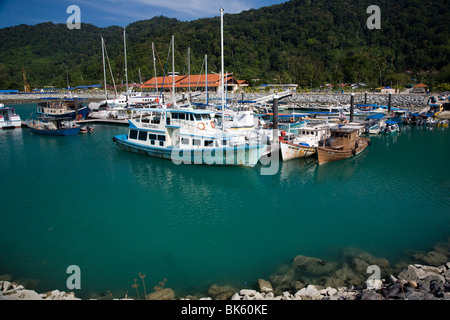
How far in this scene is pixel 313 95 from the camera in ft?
275

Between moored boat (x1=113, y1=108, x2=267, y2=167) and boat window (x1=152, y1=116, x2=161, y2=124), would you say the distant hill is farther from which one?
moored boat (x1=113, y1=108, x2=267, y2=167)

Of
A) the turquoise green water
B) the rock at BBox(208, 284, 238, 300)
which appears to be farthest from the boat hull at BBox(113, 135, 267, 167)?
the rock at BBox(208, 284, 238, 300)

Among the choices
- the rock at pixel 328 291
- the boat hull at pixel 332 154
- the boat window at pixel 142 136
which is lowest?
the rock at pixel 328 291

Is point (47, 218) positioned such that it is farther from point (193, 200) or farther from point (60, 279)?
point (193, 200)

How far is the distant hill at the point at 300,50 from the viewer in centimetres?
9938

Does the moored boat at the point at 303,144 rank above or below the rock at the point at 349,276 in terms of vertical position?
above

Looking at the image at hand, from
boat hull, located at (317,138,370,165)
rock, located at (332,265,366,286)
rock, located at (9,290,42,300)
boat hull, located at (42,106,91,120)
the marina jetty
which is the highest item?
the marina jetty

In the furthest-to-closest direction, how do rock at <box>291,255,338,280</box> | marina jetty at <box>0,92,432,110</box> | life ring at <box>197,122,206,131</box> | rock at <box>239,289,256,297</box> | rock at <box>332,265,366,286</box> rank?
marina jetty at <box>0,92,432,110</box> < life ring at <box>197,122,206,131</box> < rock at <box>291,255,338,280</box> < rock at <box>332,265,366,286</box> < rock at <box>239,289,256,297</box>

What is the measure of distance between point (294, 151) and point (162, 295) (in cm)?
2017

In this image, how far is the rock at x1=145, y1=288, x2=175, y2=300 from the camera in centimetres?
1094

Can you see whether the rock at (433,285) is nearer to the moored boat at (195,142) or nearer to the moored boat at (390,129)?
the moored boat at (195,142)

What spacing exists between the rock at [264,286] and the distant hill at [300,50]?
295 ft

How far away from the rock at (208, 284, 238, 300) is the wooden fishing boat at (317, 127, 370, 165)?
18408 mm

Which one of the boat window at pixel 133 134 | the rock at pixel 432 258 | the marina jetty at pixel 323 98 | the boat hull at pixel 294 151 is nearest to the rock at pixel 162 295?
the rock at pixel 432 258
